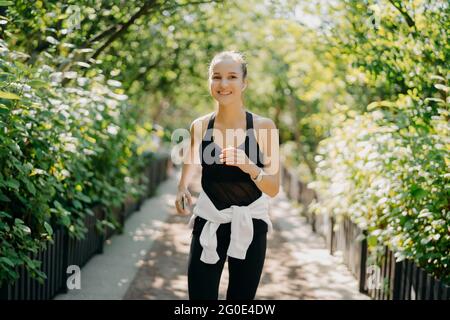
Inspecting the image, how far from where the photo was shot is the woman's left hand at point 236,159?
3078 mm

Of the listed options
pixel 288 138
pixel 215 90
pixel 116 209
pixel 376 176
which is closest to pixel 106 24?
pixel 116 209

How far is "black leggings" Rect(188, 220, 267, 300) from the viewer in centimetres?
325

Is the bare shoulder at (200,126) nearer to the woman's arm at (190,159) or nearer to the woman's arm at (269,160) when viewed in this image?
the woman's arm at (190,159)

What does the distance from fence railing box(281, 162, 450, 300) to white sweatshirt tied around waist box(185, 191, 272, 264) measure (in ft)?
6.78

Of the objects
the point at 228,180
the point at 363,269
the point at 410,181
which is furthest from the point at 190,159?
the point at 363,269

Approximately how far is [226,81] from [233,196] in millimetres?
674

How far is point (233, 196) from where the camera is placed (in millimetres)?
3346

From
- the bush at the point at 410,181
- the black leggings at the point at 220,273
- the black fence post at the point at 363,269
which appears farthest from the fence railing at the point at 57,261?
the black fence post at the point at 363,269

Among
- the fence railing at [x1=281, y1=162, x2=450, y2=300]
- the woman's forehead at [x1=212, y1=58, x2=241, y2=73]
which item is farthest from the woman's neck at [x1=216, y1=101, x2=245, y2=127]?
the fence railing at [x1=281, y1=162, x2=450, y2=300]

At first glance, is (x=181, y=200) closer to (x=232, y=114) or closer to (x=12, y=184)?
(x=232, y=114)

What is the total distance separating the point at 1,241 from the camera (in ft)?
14.5

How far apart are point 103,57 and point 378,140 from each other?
14.0ft

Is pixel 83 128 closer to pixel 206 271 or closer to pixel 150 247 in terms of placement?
pixel 206 271

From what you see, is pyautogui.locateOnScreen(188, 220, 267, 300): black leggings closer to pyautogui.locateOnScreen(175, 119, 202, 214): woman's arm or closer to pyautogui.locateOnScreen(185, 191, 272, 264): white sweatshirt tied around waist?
pyautogui.locateOnScreen(185, 191, 272, 264): white sweatshirt tied around waist
